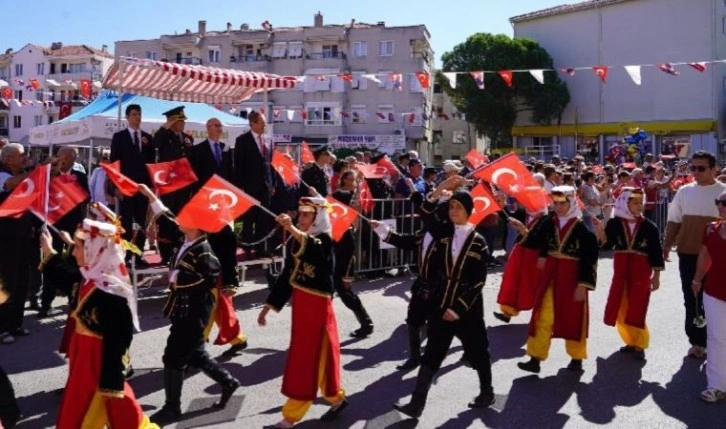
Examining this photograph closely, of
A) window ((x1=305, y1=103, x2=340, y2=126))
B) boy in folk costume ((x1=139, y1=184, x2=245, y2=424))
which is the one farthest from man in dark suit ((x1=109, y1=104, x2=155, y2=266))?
window ((x1=305, y1=103, x2=340, y2=126))

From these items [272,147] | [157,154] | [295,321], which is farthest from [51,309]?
[295,321]

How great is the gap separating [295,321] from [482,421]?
1.62 meters

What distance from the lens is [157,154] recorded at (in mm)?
8984

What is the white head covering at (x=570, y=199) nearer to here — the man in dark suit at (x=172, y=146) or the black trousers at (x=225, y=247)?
the black trousers at (x=225, y=247)

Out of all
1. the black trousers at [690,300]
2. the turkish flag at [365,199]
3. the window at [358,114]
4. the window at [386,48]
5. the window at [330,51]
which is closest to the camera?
the black trousers at [690,300]

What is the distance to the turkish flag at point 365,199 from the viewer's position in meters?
11.1

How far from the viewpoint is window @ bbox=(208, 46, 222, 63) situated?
174ft

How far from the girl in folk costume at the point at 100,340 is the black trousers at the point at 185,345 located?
0.83 meters

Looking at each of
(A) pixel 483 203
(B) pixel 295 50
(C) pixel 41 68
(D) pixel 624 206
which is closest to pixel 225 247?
(A) pixel 483 203

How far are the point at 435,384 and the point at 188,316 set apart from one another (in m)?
2.33

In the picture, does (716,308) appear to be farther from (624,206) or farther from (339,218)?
(339,218)

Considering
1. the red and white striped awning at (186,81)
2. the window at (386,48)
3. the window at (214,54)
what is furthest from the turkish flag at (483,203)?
the window at (214,54)

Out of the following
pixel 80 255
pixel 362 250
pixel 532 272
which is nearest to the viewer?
pixel 80 255

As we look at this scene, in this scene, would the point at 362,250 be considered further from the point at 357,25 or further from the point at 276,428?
the point at 357,25
